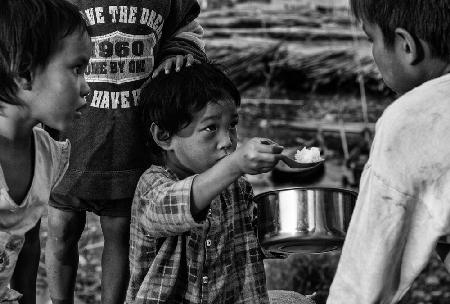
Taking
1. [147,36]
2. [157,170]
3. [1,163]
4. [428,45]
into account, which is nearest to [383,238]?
[428,45]

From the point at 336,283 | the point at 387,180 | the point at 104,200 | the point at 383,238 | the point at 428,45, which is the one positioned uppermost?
the point at 428,45

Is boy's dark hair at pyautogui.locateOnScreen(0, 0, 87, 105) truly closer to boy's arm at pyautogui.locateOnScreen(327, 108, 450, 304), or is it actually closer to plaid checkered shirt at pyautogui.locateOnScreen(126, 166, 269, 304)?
plaid checkered shirt at pyautogui.locateOnScreen(126, 166, 269, 304)

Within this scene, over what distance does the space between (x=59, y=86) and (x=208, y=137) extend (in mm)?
538

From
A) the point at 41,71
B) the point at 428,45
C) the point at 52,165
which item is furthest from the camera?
the point at 52,165

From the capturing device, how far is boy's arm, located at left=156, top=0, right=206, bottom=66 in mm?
3152

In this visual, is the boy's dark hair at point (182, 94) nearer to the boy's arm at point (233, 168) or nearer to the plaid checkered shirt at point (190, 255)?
the plaid checkered shirt at point (190, 255)

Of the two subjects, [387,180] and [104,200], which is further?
[104,200]

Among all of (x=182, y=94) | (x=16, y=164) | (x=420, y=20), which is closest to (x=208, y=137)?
(x=182, y=94)

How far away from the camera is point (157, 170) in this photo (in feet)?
9.08

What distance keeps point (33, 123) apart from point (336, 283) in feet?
3.62

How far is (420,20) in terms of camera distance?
85.1 inches

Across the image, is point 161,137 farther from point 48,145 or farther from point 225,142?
point 48,145

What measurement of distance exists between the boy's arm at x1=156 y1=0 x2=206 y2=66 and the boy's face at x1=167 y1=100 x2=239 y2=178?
0.46 metres

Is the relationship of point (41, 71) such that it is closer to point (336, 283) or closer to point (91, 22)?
point (91, 22)
